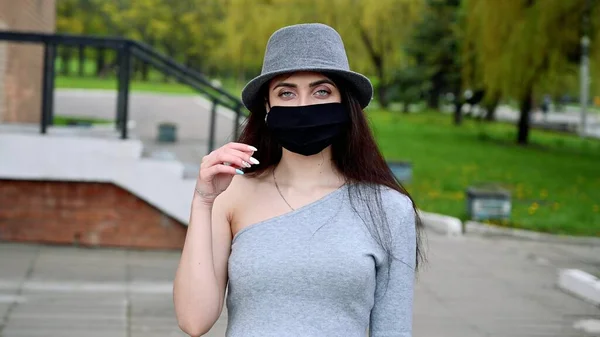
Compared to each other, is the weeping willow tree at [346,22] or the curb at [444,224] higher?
the weeping willow tree at [346,22]

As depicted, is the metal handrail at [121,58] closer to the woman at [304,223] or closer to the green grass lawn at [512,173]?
the green grass lawn at [512,173]

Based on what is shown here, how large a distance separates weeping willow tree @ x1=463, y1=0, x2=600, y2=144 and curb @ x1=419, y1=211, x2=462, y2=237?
9.10 metres

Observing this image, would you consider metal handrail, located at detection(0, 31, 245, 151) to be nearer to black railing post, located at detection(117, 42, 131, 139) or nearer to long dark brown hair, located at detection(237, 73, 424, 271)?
black railing post, located at detection(117, 42, 131, 139)

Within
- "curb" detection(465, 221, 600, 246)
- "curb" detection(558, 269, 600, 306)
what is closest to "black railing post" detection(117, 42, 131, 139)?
"curb" detection(558, 269, 600, 306)

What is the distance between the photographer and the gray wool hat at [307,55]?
2.74 m

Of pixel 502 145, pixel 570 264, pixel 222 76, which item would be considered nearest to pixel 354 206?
pixel 570 264

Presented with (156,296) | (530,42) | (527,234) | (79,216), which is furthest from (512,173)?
(156,296)

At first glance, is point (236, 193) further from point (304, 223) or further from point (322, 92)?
point (322, 92)

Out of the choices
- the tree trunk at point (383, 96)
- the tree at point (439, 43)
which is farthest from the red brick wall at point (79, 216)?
the tree trunk at point (383, 96)

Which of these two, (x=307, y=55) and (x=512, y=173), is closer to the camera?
(x=307, y=55)

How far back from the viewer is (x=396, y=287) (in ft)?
9.03

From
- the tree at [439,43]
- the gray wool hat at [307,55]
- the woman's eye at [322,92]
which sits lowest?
the tree at [439,43]

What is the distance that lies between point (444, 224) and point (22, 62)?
22.6 feet

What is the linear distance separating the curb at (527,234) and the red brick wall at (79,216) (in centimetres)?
501
